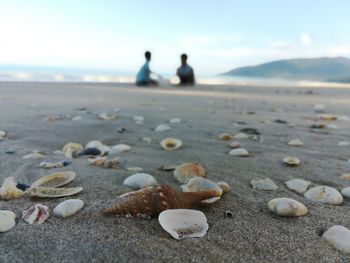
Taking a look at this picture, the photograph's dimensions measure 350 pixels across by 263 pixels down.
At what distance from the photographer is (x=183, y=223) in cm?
133

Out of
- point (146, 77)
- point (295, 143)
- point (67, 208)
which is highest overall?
point (146, 77)

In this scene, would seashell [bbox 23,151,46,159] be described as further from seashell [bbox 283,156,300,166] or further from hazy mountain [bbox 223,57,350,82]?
hazy mountain [bbox 223,57,350,82]

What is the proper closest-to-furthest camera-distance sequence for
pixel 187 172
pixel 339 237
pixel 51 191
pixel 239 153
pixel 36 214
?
pixel 339 237 → pixel 36 214 → pixel 51 191 → pixel 187 172 → pixel 239 153

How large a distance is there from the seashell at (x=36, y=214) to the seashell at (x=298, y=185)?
124 cm

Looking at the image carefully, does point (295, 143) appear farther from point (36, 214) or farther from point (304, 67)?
point (304, 67)

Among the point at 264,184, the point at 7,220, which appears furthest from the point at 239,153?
the point at 7,220

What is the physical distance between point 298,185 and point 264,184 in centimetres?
18

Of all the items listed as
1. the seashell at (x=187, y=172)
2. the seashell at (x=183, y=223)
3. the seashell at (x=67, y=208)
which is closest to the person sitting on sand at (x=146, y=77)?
the seashell at (x=187, y=172)

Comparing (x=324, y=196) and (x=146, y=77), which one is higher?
(x=146, y=77)

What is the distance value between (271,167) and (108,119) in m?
2.39

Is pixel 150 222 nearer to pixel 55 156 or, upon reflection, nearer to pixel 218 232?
pixel 218 232

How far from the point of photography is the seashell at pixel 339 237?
125 centimetres

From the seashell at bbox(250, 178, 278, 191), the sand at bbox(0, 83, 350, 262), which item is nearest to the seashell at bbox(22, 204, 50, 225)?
the sand at bbox(0, 83, 350, 262)

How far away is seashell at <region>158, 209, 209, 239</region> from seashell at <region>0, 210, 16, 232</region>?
0.57 m
